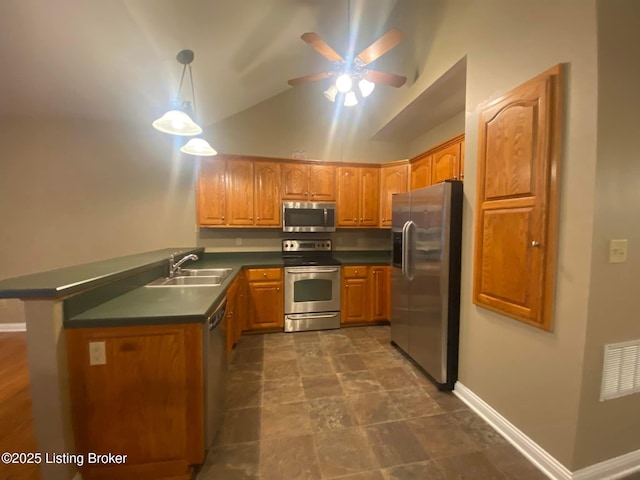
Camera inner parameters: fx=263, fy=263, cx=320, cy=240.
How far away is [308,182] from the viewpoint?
3.78 meters

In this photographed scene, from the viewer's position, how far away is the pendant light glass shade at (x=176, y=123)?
183 centimetres

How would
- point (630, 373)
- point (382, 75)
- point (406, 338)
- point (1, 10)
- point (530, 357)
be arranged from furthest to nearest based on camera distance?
point (406, 338) → point (382, 75) → point (1, 10) → point (530, 357) → point (630, 373)

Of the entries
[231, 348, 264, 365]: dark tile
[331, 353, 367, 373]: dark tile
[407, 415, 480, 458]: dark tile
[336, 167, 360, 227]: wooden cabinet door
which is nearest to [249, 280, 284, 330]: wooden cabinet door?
[231, 348, 264, 365]: dark tile

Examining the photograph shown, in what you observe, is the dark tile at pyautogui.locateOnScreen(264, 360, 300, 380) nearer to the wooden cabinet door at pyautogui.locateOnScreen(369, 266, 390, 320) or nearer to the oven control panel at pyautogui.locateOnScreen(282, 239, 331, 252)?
the wooden cabinet door at pyautogui.locateOnScreen(369, 266, 390, 320)

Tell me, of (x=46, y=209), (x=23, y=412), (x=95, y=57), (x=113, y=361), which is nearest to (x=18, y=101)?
(x=46, y=209)

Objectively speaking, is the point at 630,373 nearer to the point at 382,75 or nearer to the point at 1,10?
the point at 382,75

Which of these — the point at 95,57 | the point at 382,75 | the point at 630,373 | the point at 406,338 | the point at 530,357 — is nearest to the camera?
the point at 630,373

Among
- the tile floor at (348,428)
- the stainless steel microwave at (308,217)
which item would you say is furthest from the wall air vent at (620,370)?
the stainless steel microwave at (308,217)

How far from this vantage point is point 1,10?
1854 millimetres

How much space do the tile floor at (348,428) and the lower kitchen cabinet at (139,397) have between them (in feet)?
0.94

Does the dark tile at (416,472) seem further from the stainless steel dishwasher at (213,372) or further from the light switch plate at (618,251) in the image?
the light switch plate at (618,251)

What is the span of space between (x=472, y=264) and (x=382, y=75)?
1.89 meters

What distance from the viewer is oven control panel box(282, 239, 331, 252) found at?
393 cm

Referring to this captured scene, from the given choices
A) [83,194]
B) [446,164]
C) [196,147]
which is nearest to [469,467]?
[446,164]
